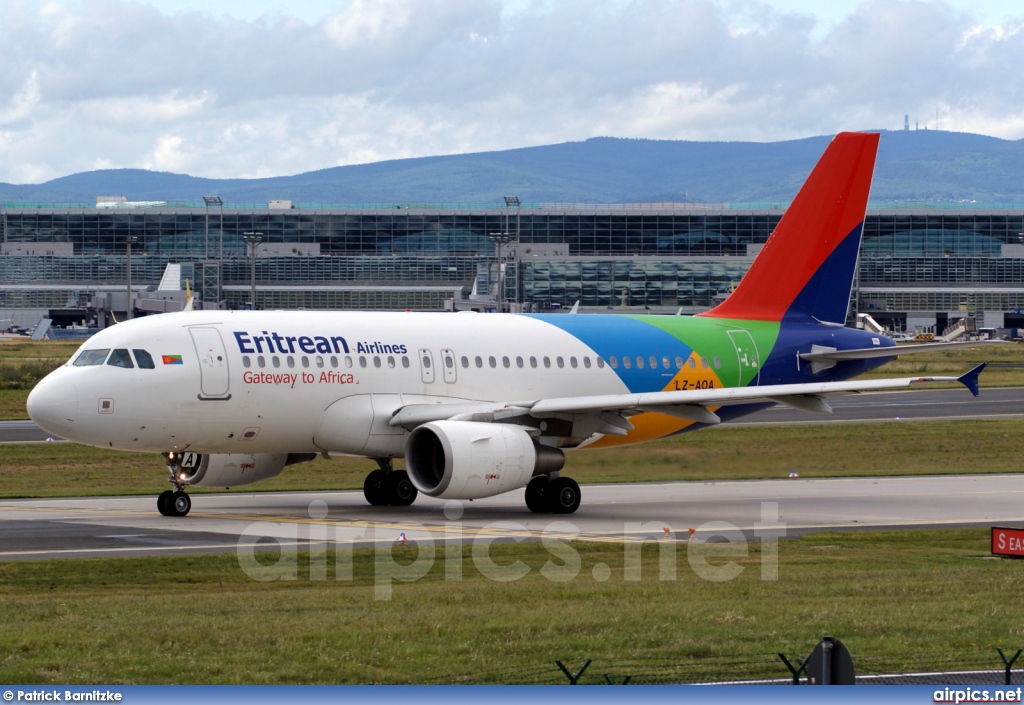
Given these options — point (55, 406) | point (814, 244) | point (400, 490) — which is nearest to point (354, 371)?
point (400, 490)

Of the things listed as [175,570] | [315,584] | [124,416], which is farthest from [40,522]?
[315,584]

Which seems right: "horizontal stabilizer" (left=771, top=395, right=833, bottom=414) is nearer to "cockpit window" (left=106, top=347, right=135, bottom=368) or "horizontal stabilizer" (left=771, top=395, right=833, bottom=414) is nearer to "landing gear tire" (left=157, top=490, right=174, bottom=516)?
"landing gear tire" (left=157, top=490, right=174, bottom=516)

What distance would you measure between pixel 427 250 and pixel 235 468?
159117 millimetres

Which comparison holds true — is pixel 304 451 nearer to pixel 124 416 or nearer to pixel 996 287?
pixel 124 416

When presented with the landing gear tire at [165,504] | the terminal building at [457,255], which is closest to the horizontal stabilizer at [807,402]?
the landing gear tire at [165,504]

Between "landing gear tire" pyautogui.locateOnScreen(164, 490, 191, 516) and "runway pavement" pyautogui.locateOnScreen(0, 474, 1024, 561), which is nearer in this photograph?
"runway pavement" pyautogui.locateOnScreen(0, 474, 1024, 561)

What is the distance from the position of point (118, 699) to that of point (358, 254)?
590 ft

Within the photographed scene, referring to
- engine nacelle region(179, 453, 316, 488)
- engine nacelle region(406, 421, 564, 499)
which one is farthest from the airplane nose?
engine nacelle region(406, 421, 564, 499)

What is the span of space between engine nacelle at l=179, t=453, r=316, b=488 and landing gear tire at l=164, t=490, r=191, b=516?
67 centimetres

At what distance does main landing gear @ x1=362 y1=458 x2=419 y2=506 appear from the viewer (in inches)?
1344

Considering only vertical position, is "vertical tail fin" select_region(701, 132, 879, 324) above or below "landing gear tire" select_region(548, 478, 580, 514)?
above

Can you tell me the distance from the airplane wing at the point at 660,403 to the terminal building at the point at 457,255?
12740 cm

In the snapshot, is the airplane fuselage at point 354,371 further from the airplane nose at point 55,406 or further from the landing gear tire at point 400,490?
the landing gear tire at point 400,490

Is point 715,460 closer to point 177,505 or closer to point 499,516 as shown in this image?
point 499,516
